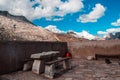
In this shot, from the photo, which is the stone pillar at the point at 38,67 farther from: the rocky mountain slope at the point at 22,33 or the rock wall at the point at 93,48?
the rocky mountain slope at the point at 22,33

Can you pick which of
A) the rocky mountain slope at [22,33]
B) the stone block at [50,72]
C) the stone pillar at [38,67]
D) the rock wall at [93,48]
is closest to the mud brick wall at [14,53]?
the stone pillar at [38,67]

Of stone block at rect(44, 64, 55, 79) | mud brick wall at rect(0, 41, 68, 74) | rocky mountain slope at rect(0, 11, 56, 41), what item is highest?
rocky mountain slope at rect(0, 11, 56, 41)

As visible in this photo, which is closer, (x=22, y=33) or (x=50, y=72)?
(x=50, y=72)

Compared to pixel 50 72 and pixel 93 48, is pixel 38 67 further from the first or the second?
pixel 93 48

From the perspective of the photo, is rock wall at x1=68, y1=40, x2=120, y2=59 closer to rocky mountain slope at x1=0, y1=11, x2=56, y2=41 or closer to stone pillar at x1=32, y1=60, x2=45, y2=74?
stone pillar at x1=32, y1=60, x2=45, y2=74

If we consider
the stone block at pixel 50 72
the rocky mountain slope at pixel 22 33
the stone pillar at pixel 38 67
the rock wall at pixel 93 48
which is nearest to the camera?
the stone block at pixel 50 72

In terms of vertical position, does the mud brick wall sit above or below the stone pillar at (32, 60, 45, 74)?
above

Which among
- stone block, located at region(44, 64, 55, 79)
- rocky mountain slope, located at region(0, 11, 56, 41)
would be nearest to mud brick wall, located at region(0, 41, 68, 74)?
stone block, located at region(44, 64, 55, 79)

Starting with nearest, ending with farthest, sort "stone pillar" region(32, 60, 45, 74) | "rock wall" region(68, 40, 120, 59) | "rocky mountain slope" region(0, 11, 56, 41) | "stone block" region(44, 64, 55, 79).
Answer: "stone block" region(44, 64, 55, 79)
"stone pillar" region(32, 60, 45, 74)
"rock wall" region(68, 40, 120, 59)
"rocky mountain slope" region(0, 11, 56, 41)

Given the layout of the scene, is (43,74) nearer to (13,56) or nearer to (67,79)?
(67,79)

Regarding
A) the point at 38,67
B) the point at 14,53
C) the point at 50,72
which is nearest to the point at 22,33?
the point at 14,53

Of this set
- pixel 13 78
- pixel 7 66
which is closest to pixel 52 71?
pixel 13 78

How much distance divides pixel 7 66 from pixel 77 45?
6.26 m

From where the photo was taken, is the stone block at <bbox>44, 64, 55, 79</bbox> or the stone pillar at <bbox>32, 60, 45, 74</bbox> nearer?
the stone block at <bbox>44, 64, 55, 79</bbox>
